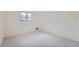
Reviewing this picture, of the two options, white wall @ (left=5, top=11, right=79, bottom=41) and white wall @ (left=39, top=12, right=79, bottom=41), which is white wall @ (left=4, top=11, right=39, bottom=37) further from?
white wall @ (left=39, top=12, right=79, bottom=41)

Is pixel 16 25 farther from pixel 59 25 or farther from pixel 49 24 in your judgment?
pixel 59 25

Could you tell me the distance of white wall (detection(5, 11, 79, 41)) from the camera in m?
1.06

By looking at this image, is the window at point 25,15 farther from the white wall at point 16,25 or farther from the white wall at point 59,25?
the white wall at point 59,25

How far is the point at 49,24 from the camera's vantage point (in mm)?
1071

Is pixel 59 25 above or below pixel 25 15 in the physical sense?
below

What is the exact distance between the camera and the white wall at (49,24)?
1.06m

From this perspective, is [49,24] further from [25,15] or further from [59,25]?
[25,15]

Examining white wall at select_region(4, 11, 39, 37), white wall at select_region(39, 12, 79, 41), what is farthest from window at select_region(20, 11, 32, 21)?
white wall at select_region(39, 12, 79, 41)

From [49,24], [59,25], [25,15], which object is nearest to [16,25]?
[25,15]

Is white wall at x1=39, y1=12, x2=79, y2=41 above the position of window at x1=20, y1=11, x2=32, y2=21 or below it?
below

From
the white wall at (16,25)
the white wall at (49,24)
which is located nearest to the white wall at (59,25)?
the white wall at (49,24)

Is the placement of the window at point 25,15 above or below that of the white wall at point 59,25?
above
